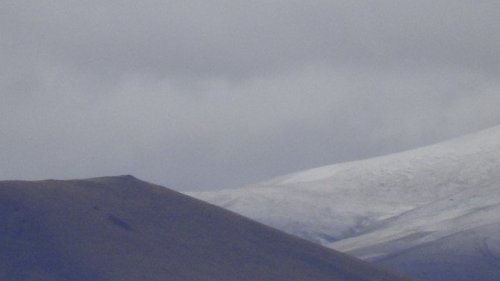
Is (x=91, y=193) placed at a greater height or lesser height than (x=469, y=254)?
lesser

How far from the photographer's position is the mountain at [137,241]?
254 ft

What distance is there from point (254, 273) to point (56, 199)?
42.5 ft

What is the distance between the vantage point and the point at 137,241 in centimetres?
8462

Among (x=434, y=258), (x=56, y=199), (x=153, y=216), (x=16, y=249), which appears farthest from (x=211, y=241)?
(x=434, y=258)

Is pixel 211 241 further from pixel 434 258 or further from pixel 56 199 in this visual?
pixel 434 258

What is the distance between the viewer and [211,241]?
299 ft

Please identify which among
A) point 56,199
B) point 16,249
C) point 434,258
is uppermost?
point 434,258

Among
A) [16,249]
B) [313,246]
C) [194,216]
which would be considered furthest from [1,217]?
[313,246]

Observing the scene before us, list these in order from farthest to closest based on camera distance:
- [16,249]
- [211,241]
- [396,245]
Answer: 1. [396,245]
2. [211,241]
3. [16,249]

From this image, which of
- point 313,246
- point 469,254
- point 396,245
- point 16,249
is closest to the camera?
point 16,249

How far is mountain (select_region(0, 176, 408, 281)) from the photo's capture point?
254 ft

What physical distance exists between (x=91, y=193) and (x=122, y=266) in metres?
14.2

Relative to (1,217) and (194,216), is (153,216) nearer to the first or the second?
(194,216)

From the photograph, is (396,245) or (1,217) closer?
(1,217)
